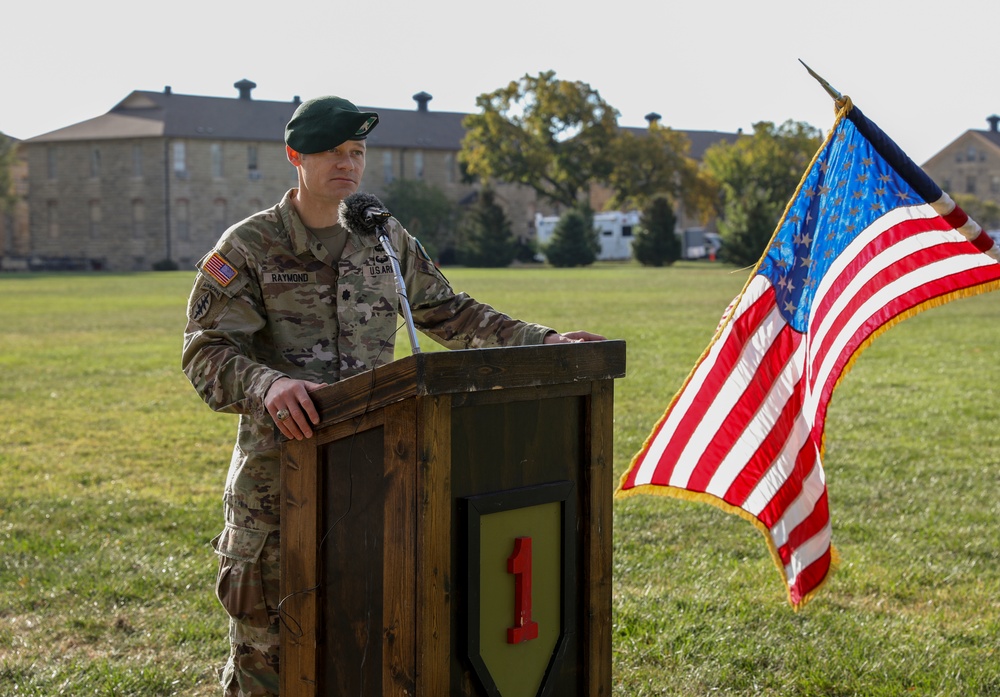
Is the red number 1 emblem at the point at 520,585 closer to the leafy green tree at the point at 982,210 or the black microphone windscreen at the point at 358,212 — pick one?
the black microphone windscreen at the point at 358,212

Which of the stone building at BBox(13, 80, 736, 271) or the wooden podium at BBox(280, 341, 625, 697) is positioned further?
the stone building at BBox(13, 80, 736, 271)

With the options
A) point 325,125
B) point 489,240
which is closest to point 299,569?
point 325,125

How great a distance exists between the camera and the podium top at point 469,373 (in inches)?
97.3

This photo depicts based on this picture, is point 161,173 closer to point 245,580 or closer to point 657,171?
point 657,171

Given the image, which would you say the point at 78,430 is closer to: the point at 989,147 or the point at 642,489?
the point at 642,489

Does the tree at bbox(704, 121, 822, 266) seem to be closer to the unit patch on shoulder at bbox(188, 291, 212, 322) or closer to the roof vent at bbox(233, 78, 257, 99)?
the roof vent at bbox(233, 78, 257, 99)

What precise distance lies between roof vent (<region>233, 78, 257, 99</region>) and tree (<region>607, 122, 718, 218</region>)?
2701 centimetres

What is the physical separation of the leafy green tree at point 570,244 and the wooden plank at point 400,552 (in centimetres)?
6547

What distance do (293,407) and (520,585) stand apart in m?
0.67

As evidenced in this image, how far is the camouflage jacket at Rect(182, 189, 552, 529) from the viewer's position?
3.28 meters

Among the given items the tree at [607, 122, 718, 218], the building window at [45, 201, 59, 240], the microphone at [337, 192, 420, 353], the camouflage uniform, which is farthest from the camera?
the building window at [45, 201, 59, 240]

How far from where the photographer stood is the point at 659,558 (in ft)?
21.1

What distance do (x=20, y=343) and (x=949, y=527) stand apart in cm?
1679

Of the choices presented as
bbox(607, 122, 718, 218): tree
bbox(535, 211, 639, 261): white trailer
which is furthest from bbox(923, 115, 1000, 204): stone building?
bbox(535, 211, 639, 261): white trailer
